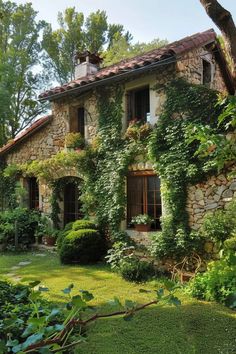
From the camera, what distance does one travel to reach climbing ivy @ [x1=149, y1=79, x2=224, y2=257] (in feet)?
22.9

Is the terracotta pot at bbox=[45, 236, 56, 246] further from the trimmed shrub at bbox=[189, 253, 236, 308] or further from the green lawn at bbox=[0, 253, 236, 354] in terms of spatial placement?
the trimmed shrub at bbox=[189, 253, 236, 308]

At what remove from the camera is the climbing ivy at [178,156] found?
275 inches

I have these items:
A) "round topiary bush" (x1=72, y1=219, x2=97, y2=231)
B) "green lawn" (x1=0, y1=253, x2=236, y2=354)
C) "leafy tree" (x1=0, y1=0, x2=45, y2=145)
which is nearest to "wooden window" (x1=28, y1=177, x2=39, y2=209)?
"round topiary bush" (x1=72, y1=219, x2=97, y2=231)

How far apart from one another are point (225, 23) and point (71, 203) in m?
7.97

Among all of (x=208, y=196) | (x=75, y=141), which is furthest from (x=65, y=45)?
(x=208, y=196)

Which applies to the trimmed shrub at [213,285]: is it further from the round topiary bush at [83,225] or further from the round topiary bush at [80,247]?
the round topiary bush at [83,225]

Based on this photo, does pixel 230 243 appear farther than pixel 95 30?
No

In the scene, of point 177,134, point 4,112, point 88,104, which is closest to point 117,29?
point 4,112

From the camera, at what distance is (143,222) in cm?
787

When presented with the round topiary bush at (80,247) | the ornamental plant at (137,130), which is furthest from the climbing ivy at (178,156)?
the round topiary bush at (80,247)

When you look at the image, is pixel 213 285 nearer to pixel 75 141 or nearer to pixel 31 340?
pixel 31 340

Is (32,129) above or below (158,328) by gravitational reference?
above

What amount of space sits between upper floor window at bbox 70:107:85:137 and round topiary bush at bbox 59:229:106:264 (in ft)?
12.5

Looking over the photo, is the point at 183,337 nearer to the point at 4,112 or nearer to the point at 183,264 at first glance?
the point at 183,264
